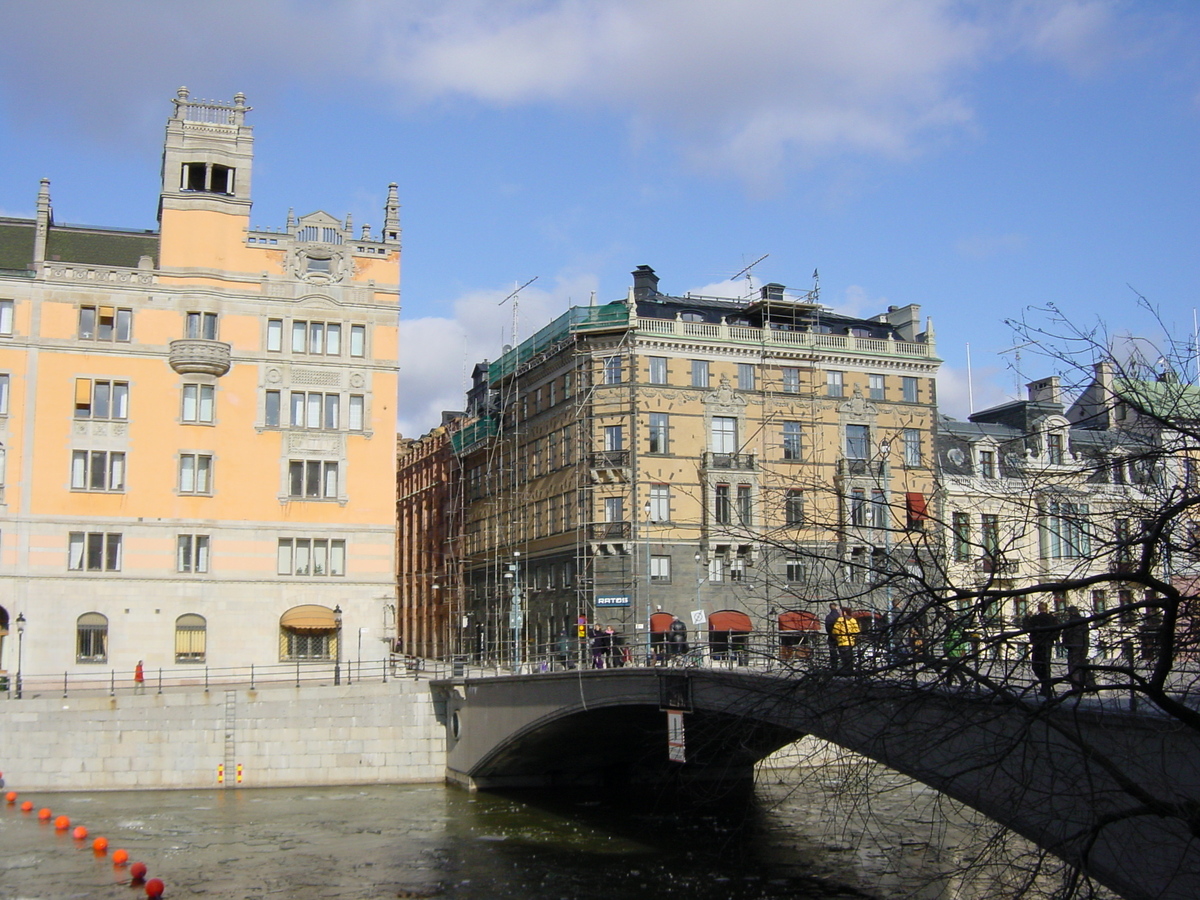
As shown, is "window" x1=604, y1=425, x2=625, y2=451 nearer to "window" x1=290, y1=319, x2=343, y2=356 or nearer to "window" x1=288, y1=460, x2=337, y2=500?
"window" x1=288, y1=460, x2=337, y2=500

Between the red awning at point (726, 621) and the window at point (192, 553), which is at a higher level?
the window at point (192, 553)

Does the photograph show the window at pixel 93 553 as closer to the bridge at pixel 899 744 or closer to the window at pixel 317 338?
the window at pixel 317 338

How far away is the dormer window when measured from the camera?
57.8 m

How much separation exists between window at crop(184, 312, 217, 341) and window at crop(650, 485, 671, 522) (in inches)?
871

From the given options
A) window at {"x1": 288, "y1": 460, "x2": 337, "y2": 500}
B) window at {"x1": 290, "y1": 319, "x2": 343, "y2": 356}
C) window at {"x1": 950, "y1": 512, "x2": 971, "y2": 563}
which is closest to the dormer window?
window at {"x1": 290, "y1": 319, "x2": 343, "y2": 356}

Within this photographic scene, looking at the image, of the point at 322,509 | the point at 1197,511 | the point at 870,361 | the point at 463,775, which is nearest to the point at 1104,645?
the point at 1197,511

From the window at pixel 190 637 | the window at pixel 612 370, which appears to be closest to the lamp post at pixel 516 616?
the window at pixel 612 370

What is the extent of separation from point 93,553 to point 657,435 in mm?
26748

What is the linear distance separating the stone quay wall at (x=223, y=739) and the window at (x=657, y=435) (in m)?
20.0

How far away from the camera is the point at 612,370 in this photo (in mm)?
64688

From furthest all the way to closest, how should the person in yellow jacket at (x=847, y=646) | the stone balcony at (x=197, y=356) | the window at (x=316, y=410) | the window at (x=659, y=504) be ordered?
the window at (x=659, y=504) < the window at (x=316, y=410) < the stone balcony at (x=197, y=356) < the person in yellow jacket at (x=847, y=646)

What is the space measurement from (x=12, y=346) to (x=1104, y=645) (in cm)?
5150

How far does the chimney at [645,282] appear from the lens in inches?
2709

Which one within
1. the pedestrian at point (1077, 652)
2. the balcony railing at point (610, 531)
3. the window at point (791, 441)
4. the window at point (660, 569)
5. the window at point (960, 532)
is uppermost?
the window at point (791, 441)
